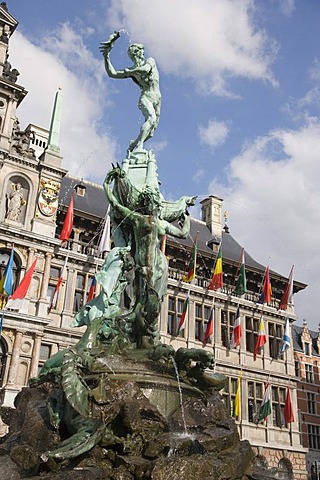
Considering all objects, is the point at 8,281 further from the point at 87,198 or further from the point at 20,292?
the point at 87,198

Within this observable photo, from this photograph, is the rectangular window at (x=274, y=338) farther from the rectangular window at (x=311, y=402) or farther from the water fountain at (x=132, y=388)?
the water fountain at (x=132, y=388)

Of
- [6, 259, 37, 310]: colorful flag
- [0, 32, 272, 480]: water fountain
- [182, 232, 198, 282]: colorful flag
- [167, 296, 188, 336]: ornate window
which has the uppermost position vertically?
[182, 232, 198, 282]: colorful flag

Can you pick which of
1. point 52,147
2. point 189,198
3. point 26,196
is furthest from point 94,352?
point 52,147

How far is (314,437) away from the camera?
40844 mm

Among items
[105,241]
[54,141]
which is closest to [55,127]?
[54,141]

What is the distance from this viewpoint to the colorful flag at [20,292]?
24234 millimetres

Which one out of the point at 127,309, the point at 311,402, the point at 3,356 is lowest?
the point at 127,309

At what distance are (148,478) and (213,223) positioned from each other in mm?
34129

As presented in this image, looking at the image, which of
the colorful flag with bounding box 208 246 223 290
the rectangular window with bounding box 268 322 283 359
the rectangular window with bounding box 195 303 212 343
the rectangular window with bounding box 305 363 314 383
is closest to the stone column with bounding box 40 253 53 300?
the colorful flag with bounding box 208 246 223 290

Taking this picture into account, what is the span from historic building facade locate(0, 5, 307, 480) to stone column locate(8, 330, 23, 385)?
0.15 feet

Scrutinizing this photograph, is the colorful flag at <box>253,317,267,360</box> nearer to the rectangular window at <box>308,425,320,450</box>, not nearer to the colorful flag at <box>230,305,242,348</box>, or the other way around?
the colorful flag at <box>230,305,242,348</box>

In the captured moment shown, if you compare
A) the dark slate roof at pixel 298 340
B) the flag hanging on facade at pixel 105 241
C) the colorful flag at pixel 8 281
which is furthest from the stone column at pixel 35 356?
the dark slate roof at pixel 298 340

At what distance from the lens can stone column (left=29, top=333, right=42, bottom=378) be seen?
80.6ft

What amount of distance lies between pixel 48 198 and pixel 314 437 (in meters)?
27.6
